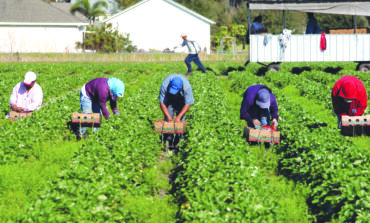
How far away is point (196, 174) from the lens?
5.35 m

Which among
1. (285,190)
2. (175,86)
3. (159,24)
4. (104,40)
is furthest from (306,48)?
(159,24)

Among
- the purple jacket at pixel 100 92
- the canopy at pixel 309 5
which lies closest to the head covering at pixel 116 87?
the purple jacket at pixel 100 92

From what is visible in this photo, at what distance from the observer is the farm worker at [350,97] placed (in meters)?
7.68

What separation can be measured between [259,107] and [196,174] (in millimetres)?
2996

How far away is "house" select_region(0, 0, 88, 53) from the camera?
42.1 metres

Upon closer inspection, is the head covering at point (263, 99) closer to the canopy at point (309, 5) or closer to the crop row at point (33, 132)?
the crop row at point (33, 132)

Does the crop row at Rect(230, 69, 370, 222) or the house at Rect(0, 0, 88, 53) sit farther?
the house at Rect(0, 0, 88, 53)

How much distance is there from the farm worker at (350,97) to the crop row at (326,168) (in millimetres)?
535

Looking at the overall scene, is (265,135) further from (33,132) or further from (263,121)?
(33,132)

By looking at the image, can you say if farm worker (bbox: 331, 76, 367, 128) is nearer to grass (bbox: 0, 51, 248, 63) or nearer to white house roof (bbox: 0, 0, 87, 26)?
grass (bbox: 0, 51, 248, 63)

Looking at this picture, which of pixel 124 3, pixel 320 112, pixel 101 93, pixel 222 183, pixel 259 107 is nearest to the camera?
pixel 222 183

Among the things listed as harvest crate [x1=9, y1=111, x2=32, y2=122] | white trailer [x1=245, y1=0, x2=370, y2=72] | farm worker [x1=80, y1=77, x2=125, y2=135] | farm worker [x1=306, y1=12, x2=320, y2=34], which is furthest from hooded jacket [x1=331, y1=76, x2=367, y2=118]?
farm worker [x1=306, y1=12, x2=320, y2=34]

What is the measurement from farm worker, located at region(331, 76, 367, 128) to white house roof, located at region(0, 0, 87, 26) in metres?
39.0

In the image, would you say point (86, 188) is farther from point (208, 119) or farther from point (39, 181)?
point (208, 119)
